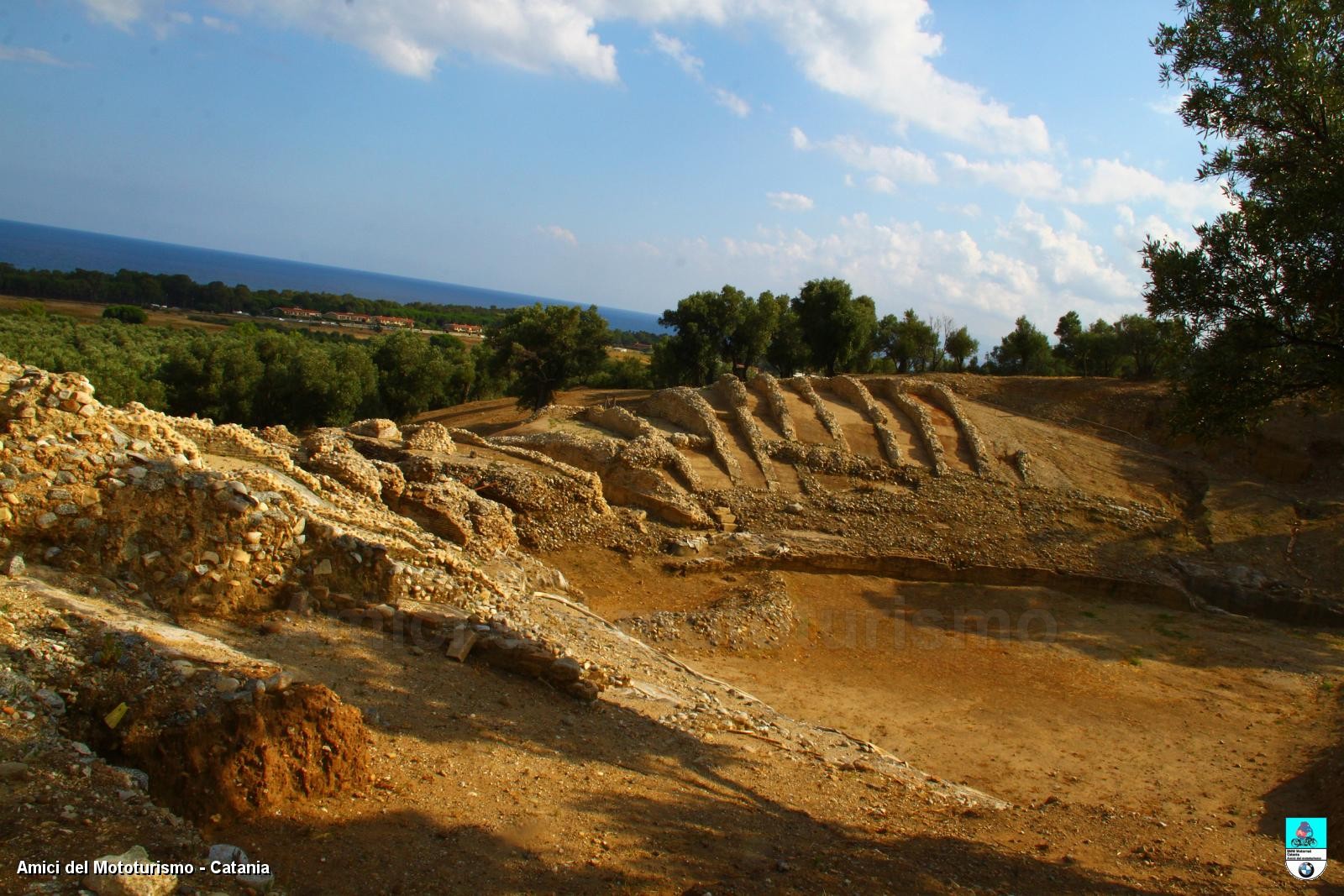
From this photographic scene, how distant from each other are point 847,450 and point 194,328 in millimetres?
63047

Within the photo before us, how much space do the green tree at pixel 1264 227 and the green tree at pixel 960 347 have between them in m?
35.0

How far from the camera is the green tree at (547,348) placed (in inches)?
1462

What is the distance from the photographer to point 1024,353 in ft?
137

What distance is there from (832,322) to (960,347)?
9217mm

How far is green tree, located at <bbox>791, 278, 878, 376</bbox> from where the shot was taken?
38.0 m

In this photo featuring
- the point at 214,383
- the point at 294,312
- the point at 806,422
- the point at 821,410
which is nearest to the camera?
the point at 806,422

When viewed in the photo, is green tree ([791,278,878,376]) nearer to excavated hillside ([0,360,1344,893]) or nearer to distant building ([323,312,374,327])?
excavated hillside ([0,360,1344,893])

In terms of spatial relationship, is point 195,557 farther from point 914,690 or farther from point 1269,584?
point 1269,584

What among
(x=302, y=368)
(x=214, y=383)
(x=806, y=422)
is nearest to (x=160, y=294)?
(x=214, y=383)

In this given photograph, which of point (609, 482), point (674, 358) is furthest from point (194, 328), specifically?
point (609, 482)

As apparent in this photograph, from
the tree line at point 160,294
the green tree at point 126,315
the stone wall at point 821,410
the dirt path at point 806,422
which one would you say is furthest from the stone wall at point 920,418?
the green tree at point 126,315

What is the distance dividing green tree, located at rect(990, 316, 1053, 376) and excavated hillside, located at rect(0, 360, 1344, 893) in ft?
66.6

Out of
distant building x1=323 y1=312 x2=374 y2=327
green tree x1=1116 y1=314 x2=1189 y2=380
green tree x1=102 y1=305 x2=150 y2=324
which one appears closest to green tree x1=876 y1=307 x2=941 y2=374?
green tree x1=1116 y1=314 x2=1189 y2=380

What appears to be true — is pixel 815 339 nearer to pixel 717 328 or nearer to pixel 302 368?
pixel 717 328
